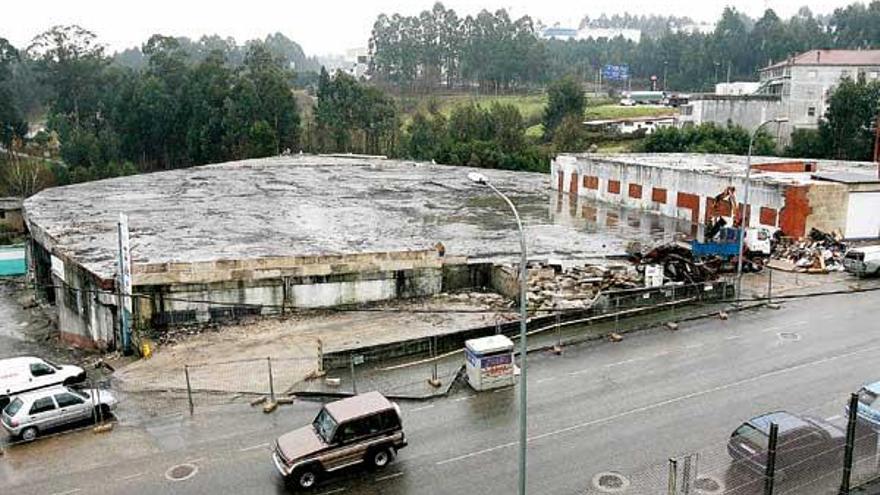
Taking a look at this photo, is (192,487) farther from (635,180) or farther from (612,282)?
(635,180)

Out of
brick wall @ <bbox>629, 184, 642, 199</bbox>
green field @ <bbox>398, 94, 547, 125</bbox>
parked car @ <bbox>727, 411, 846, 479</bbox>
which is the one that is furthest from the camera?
green field @ <bbox>398, 94, 547, 125</bbox>

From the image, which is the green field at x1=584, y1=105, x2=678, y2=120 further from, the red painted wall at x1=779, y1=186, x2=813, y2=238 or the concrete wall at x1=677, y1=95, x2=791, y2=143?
the red painted wall at x1=779, y1=186, x2=813, y2=238

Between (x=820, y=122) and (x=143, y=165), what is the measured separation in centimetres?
7894

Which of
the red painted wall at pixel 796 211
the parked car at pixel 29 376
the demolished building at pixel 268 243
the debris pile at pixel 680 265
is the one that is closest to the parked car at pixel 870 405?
the debris pile at pixel 680 265

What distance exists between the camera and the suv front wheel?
17750 millimetres

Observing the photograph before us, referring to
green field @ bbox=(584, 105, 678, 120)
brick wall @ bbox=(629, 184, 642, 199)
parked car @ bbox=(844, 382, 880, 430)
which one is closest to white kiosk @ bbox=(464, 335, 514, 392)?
parked car @ bbox=(844, 382, 880, 430)

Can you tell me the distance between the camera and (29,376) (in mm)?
23375

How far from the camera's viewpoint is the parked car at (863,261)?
34.4 meters

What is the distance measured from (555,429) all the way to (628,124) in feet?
319

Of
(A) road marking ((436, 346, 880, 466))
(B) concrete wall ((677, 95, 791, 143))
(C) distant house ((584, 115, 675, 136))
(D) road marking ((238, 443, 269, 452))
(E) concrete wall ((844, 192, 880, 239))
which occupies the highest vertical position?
(B) concrete wall ((677, 95, 791, 143))

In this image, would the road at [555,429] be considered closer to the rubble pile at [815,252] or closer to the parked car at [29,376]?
the parked car at [29,376]

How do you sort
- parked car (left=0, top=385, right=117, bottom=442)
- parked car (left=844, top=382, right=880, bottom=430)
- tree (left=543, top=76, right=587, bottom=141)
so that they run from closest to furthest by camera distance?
parked car (left=844, top=382, right=880, bottom=430)
parked car (left=0, top=385, right=117, bottom=442)
tree (left=543, top=76, right=587, bottom=141)

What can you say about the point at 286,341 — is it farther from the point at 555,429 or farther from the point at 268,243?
the point at 555,429

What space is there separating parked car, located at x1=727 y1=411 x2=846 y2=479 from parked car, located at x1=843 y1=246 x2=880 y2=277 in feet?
67.9
